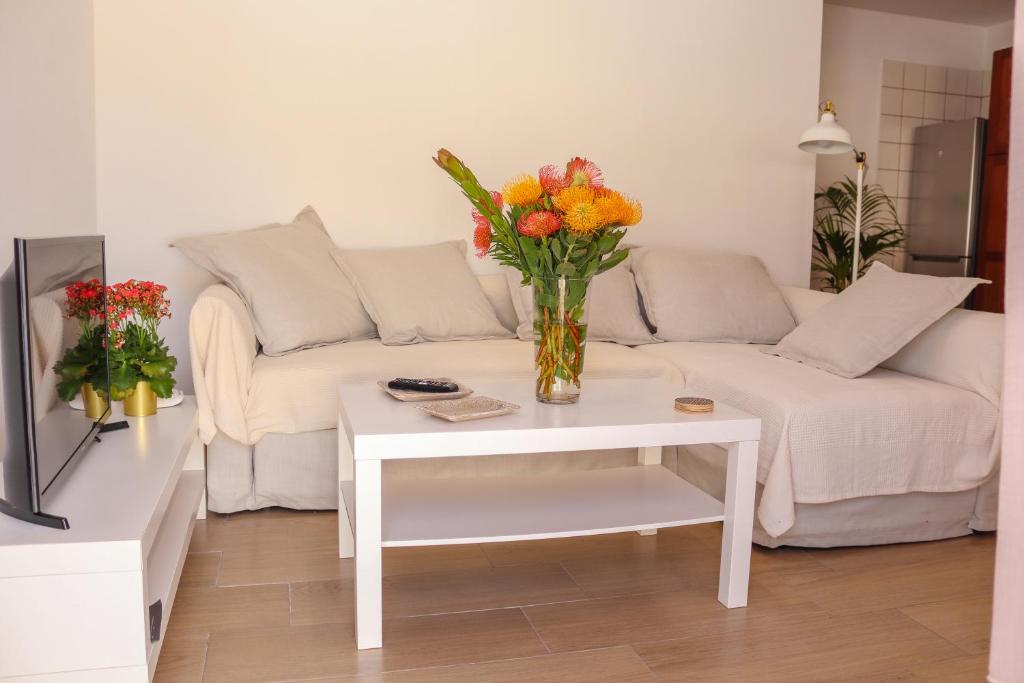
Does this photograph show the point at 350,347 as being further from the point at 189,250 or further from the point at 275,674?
the point at 275,674

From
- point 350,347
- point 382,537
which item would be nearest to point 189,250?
point 350,347

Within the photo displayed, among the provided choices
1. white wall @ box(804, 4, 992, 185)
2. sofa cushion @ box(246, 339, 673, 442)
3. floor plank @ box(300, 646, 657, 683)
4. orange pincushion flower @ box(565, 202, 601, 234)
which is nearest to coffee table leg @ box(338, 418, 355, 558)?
sofa cushion @ box(246, 339, 673, 442)

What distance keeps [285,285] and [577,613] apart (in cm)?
162

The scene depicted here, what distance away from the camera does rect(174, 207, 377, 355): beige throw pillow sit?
2980mm

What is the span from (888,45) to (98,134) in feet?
15.1

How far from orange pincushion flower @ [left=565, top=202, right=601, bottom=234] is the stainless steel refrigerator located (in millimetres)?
3995

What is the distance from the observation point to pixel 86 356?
1.95 meters

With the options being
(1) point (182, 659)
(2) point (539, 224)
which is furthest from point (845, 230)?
(1) point (182, 659)

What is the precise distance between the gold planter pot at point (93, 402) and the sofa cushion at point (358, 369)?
618mm

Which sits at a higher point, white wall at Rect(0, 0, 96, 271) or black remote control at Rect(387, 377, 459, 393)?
white wall at Rect(0, 0, 96, 271)

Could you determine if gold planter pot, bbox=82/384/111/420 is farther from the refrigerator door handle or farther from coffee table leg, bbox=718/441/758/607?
the refrigerator door handle

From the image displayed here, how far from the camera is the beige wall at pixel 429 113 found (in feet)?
11.5

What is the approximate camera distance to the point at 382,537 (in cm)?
189

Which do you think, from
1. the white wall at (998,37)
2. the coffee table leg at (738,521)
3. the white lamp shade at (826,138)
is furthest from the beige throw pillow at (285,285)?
the white wall at (998,37)
